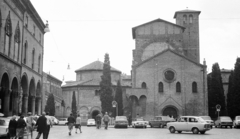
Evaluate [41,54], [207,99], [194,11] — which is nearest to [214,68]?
[207,99]

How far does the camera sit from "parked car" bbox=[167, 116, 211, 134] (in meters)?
22.6

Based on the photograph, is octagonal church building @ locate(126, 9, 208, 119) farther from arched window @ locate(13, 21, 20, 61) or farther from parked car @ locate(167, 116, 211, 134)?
parked car @ locate(167, 116, 211, 134)

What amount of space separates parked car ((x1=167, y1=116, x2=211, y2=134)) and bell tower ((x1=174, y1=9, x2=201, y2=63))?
35.2 metres

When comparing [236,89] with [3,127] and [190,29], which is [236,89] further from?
[3,127]

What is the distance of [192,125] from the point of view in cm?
2303

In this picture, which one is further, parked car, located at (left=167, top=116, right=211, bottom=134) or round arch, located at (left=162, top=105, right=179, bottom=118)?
round arch, located at (left=162, top=105, right=179, bottom=118)

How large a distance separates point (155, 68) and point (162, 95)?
13.1ft

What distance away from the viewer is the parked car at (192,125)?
22641 mm

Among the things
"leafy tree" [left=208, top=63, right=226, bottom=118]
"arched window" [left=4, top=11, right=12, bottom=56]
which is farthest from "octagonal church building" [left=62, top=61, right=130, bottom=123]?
"arched window" [left=4, top=11, right=12, bottom=56]

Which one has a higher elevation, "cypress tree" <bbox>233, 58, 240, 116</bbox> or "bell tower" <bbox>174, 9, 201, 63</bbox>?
"bell tower" <bbox>174, 9, 201, 63</bbox>

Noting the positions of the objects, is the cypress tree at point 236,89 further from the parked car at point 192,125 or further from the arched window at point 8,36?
the arched window at point 8,36

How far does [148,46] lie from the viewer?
53.7 meters

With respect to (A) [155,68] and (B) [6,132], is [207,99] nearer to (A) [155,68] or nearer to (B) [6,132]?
(A) [155,68]

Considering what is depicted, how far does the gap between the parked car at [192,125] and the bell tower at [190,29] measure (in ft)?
115
